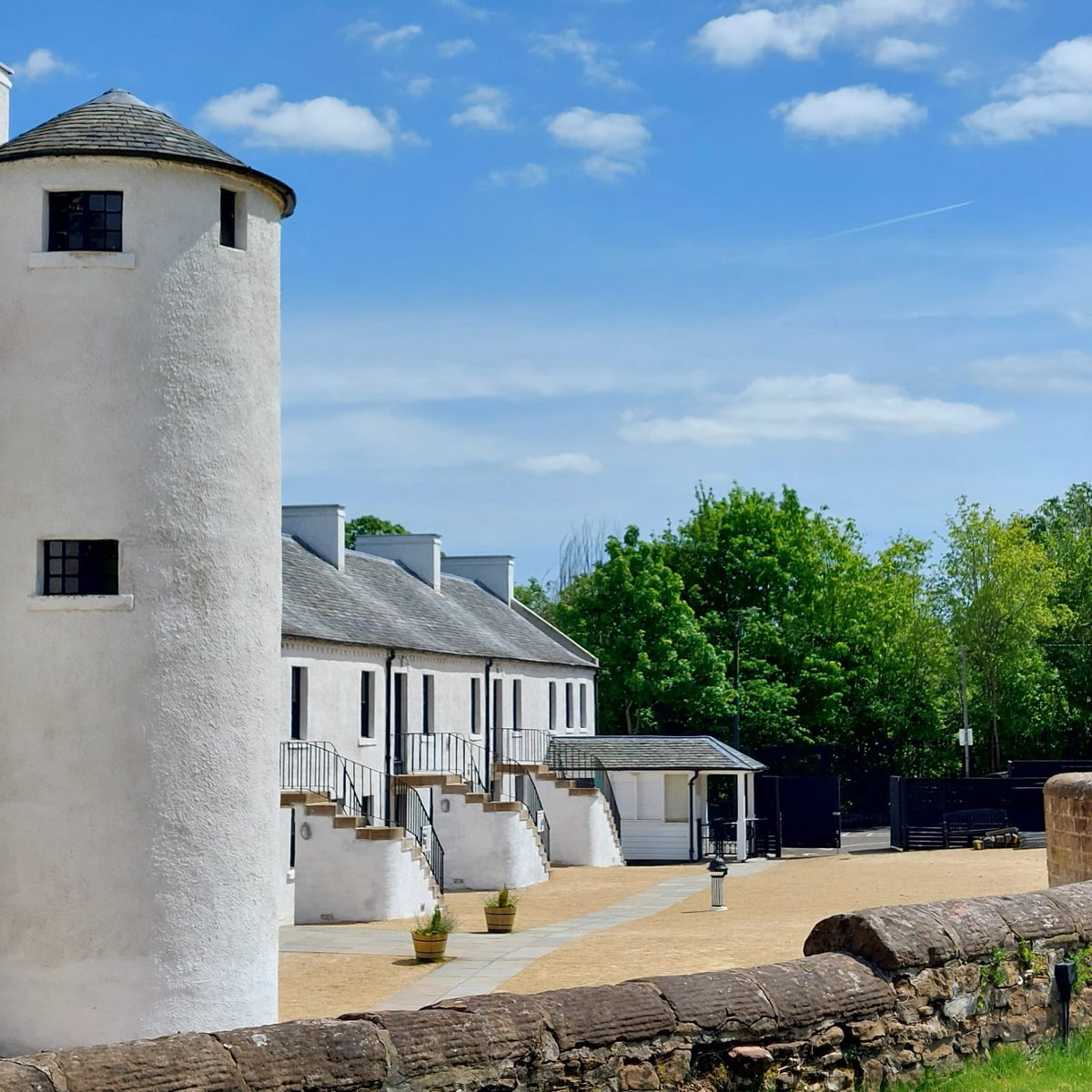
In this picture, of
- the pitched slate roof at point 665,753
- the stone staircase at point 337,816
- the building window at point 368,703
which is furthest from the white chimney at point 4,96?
the pitched slate roof at point 665,753

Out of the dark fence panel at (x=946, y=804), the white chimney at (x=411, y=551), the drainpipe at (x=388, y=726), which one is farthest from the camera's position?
the white chimney at (x=411, y=551)

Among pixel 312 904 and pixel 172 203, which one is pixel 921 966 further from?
pixel 312 904

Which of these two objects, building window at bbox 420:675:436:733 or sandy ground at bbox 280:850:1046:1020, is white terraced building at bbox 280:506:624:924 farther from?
sandy ground at bbox 280:850:1046:1020

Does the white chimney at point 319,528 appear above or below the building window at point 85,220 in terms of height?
below

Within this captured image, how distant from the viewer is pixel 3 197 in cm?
1798

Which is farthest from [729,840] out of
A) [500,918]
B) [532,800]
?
[500,918]

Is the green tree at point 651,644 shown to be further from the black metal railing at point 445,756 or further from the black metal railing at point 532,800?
the black metal railing at point 445,756

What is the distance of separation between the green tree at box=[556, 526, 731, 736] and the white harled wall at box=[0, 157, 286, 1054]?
34798 mm

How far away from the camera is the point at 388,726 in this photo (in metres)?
34.5

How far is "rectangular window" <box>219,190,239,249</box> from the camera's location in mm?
18391

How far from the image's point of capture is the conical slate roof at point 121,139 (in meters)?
17.8

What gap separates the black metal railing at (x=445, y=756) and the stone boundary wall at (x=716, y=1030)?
2660 cm

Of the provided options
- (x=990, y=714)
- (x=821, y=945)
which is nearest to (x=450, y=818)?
(x=821, y=945)

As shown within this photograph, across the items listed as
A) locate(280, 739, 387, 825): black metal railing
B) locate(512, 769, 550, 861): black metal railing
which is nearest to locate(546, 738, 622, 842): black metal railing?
locate(512, 769, 550, 861): black metal railing
